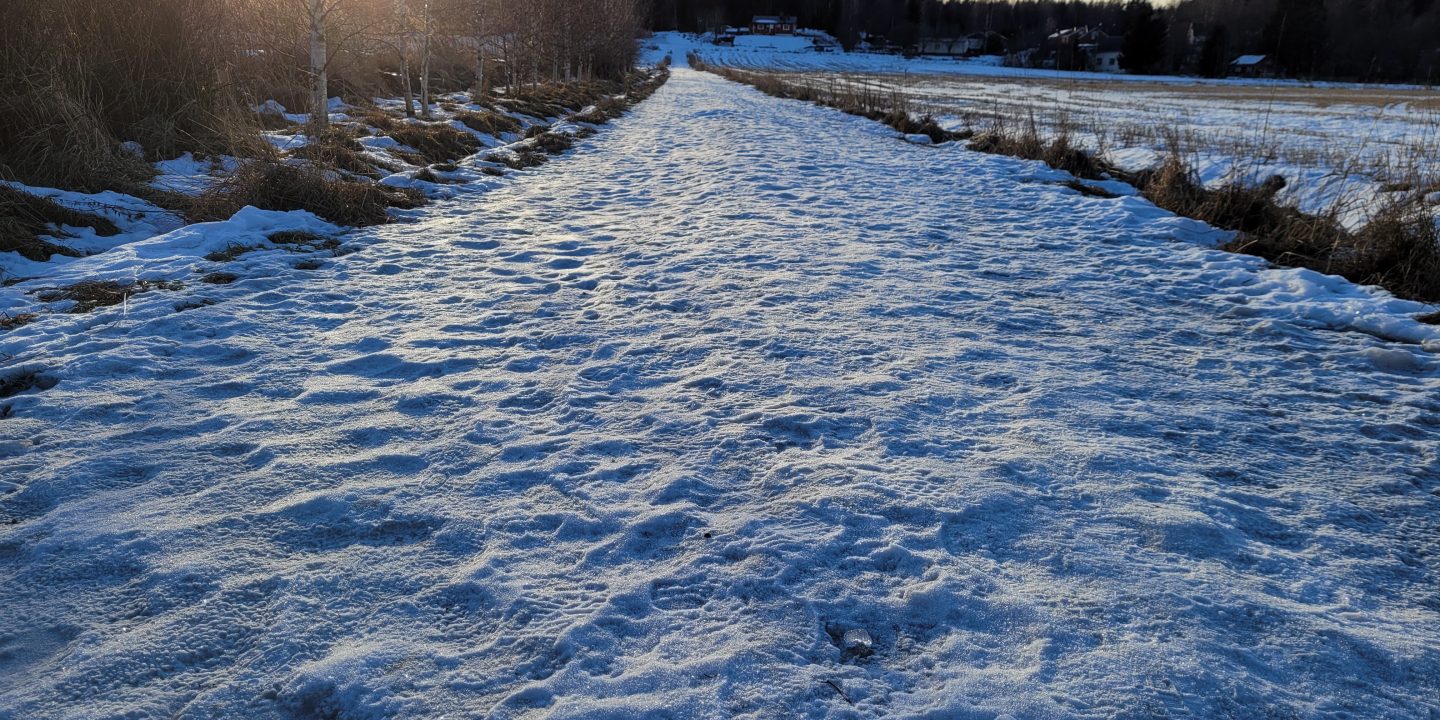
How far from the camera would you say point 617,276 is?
5012mm

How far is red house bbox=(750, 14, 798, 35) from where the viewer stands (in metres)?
110

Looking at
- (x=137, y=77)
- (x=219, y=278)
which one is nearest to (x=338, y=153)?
(x=137, y=77)

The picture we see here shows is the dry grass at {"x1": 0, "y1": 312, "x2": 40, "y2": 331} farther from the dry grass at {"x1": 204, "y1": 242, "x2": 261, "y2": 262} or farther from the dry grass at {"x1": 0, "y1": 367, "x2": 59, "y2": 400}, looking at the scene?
the dry grass at {"x1": 204, "y1": 242, "x2": 261, "y2": 262}

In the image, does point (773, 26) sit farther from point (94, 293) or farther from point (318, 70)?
point (94, 293)

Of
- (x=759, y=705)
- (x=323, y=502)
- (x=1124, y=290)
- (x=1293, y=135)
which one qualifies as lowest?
(x=759, y=705)

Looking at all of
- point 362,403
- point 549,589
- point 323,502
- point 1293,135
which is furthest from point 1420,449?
point 1293,135

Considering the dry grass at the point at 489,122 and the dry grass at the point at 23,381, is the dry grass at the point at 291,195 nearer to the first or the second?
the dry grass at the point at 23,381

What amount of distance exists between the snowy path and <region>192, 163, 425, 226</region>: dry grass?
2.05 metres

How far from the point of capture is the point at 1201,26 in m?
67.5

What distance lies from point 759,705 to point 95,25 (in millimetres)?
9205

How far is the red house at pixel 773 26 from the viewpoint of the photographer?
110000mm

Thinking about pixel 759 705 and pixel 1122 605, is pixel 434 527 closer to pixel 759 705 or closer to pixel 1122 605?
pixel 759 705

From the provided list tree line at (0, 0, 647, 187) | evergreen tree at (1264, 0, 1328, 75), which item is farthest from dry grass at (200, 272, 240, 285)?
evergreen tree at (1264, 0, 1328, 75)

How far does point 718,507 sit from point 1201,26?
289ft
